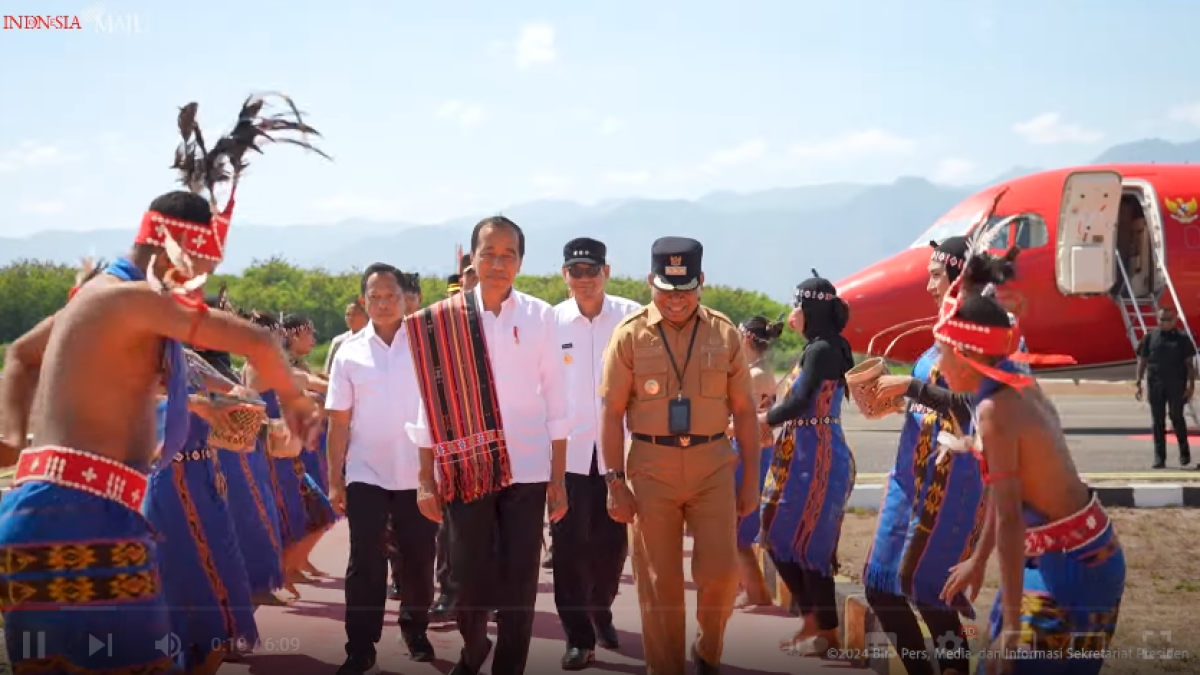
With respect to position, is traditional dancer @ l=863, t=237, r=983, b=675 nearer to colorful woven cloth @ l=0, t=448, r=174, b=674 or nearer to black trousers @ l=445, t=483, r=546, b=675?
black trousers @ l=445, t=483, r=546, b=675

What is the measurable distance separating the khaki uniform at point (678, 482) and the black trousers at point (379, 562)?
134 cm

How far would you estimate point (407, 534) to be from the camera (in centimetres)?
660

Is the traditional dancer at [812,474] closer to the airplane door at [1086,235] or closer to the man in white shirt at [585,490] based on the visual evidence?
the man in white shirt at [585,490]

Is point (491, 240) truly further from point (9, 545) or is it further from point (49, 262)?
point (49, 262)

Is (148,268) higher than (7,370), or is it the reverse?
(148,268)

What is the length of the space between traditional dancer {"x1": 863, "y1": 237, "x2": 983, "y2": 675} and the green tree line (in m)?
17.6

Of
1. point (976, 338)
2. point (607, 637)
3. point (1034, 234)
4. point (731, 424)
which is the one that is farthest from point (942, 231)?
point (976, 338)

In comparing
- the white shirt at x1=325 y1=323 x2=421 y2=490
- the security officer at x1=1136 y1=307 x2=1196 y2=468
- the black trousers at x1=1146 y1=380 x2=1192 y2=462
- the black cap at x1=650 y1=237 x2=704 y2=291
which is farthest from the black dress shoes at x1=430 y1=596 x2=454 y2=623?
the security officer at x1=1136 y1=307 x2=1196 y2=468

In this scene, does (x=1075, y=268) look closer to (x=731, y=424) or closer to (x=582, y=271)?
(x=731, y=424)

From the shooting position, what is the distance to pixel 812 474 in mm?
6746

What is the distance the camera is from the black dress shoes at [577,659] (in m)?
6.42

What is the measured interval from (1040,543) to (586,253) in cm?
367

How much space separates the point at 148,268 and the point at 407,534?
8.69 feet

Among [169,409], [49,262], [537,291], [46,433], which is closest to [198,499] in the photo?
[169,409]
